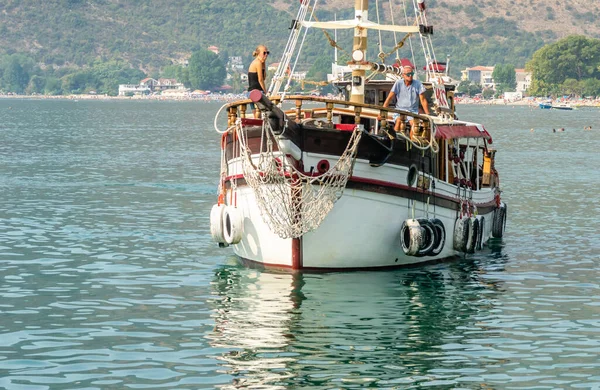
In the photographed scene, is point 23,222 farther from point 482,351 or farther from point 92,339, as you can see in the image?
point 482,351

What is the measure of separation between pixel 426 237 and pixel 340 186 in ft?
9.10

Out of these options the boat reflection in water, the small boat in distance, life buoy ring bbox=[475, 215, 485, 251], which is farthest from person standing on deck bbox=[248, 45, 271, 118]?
life buoy ring bbox=[475, 215, 485, 251]

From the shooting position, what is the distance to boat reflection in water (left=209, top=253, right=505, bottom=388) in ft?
62.8

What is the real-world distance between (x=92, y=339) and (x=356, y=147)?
726 cm

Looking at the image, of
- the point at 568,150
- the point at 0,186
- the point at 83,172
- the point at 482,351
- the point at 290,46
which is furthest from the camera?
the point at 568,150

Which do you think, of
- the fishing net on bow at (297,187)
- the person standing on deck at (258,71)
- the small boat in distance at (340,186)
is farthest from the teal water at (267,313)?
the person standing on deck at (258,71)

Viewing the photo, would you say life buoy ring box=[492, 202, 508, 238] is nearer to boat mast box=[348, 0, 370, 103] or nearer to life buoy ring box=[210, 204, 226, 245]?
boat mast box=[348, 0, 370, 103]

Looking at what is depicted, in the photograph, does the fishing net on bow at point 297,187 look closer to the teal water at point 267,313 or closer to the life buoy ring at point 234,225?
the teal water at point 267,313

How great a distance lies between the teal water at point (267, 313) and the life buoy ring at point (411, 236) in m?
0.73

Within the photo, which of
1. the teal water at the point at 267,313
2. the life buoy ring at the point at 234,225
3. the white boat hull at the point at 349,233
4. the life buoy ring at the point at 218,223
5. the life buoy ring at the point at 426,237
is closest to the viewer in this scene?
the teal water at the point at 267,313

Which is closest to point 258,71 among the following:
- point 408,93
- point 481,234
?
point 408,93

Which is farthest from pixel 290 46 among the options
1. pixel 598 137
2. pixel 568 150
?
pixel 598 137

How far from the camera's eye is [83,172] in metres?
59.9

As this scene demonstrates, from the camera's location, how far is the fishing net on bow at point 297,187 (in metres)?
25.1
